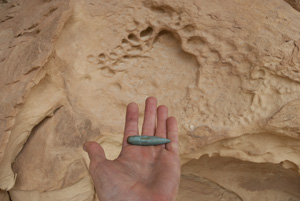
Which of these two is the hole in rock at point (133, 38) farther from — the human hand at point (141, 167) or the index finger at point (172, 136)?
the index finger at point (172, 136)

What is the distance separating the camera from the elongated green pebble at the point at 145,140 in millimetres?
1377

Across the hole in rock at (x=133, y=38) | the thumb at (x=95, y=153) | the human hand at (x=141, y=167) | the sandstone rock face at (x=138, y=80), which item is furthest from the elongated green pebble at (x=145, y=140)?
the hole in rock at (x=133, y=38)

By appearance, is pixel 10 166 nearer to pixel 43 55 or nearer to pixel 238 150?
pixel 43 55

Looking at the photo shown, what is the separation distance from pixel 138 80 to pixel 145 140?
23.0 inches

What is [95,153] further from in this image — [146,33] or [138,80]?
[146,33]

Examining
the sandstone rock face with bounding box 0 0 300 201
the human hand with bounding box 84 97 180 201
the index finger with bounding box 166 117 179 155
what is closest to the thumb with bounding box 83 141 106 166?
the human hand with bounding box 84 97 180 201

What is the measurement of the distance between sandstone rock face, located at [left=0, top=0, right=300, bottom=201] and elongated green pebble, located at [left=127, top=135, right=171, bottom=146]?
0.47 metres

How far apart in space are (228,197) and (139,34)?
1.73 metres

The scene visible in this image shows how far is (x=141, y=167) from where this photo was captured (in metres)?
1.30

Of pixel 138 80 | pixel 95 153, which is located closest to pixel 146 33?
pixel 138 80

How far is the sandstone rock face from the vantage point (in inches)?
66.1

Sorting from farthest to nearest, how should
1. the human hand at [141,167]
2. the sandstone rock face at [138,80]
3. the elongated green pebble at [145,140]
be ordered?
1. the sandstone rock face at [138,80]
2. the elongated green pebble at [145,140]
3. the human hand at [141,167]

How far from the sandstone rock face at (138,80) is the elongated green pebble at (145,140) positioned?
1.54 ft

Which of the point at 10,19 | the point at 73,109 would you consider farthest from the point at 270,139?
the point at 10,19
